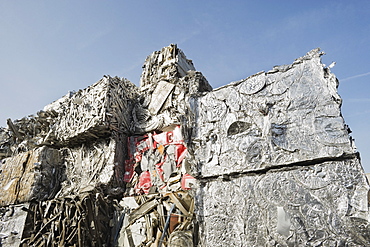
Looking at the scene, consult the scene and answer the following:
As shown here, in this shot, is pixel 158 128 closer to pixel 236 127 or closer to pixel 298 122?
pixel 236 127

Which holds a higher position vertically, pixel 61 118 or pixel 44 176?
pixel 61 118

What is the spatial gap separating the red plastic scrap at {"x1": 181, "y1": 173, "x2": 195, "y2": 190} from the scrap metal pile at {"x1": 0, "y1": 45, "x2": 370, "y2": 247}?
0.01 metres

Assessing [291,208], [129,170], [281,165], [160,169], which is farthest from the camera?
[129,170]

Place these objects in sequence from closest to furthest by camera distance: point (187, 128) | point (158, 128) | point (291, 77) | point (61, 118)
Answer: point (291, 77) < point (187, 128) < point (158, 128) < point (61, 118)

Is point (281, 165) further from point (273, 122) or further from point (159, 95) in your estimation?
point (159, 95)

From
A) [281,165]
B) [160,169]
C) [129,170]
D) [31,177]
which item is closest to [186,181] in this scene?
[160,169]

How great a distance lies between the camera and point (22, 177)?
176 inches

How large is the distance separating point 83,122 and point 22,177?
1445mm

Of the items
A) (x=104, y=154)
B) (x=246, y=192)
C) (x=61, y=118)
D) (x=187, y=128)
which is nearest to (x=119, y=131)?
(x=104, y=154)

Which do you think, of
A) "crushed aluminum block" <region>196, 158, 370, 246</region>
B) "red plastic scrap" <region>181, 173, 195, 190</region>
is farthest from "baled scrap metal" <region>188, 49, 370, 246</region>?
"red plastic scrap" <region>181, 173, 195, 190</region>

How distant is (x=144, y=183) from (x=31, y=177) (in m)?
1.99

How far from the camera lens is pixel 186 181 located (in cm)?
362

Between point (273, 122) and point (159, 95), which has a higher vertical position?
point (159, 95)

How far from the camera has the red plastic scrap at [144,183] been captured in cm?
397
